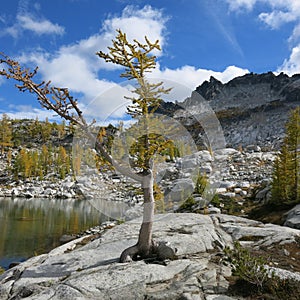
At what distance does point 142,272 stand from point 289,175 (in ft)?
100

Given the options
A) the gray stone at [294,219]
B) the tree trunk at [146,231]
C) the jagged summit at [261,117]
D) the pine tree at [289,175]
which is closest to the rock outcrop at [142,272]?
the tree trunk at [146,231]

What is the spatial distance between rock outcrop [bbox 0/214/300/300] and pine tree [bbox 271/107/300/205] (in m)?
16.5

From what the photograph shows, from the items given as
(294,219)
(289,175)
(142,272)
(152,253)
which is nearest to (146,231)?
(152,253)

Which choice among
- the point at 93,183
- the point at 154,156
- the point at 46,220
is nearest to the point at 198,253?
the point at 154,156

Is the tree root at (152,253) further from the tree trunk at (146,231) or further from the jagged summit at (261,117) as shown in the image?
the jagged summit at (261,117)

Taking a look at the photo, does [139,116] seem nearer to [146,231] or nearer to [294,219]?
[146,231]

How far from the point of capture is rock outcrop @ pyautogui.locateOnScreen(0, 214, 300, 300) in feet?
29.9

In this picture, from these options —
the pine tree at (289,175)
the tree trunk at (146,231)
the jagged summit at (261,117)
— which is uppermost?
the jagged summit at (261,117)

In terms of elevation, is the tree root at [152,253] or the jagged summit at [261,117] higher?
the jagged summit at [261,117]

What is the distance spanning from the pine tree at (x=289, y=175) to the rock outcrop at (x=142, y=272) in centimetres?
1651

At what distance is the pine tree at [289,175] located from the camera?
33906mm

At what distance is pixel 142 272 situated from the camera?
10.4m

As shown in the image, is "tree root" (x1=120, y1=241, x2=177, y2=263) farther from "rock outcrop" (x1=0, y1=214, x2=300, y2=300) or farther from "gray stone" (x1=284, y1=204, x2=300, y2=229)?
"gray stone" (x1=284, y1=204, x2=300, y2=229)

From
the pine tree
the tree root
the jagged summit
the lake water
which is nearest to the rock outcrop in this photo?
the tree root
